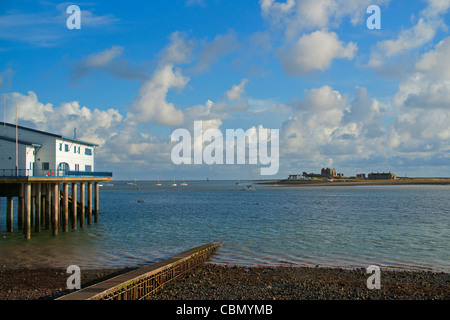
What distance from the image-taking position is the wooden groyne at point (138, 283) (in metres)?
13.2

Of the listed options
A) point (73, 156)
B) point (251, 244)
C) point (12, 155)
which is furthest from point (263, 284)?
point (73, 156)

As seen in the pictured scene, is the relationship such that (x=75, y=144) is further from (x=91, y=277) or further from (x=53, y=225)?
(x=91, y=277)

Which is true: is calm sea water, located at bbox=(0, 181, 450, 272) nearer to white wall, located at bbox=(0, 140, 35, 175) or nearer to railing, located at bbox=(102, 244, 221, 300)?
railing, located at bbox=(102, 244, 221, 300)

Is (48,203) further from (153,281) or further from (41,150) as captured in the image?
(153,281)

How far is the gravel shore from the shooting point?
47.6ft

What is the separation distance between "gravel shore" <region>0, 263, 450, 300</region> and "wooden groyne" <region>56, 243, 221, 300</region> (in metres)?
0.44

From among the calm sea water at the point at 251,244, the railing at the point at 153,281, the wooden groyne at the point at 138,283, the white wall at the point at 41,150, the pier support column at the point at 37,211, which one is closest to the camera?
the wooden groyne at the point at 138,283

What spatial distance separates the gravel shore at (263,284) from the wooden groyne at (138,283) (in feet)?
1.45

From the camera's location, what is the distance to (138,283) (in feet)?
48.2

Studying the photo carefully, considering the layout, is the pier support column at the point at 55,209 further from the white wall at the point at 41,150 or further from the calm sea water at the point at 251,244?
the white wall at the point at 41,150

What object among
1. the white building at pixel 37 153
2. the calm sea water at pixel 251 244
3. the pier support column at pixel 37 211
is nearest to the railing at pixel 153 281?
the calm sea water at pixel 251 244

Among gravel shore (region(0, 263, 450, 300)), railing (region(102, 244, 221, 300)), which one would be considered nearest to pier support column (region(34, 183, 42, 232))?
gravel shore (region(0, 263, 450, 300))
